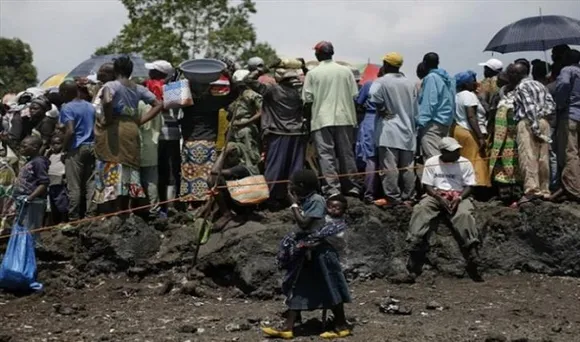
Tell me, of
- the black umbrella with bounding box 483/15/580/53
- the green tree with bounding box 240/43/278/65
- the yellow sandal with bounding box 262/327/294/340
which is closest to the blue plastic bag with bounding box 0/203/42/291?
the yellow sandal with bounding box 262/327/294/340

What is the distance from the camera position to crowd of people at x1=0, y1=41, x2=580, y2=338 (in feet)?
33.9

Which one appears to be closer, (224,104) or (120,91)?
(120,91)

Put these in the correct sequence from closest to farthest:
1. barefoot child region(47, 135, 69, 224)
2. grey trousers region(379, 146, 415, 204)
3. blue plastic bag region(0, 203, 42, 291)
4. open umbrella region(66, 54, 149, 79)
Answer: blue plastic bag region(0, 203, 42, 291) < grey trousers region(379, 146, 415, 204) < barefoot child region(47, 135, 69, 224) < open umbrella region(66, 54, 149, 79)

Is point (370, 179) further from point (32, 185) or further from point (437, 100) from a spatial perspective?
point (32, 185)

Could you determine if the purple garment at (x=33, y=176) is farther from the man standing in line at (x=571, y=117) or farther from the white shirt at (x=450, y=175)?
the man standing in line at (x=571, y=117)

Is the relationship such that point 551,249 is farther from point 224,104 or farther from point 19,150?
point 19,150

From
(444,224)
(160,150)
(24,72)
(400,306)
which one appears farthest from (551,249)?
(24,72)

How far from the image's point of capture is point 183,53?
27.2m

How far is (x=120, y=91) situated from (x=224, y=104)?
4.47 ft

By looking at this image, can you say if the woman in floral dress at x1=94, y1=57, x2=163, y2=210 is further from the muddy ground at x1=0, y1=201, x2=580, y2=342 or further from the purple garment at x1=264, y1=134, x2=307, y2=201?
the purple garment at x1=264, y1=134, x2=307, y2=201

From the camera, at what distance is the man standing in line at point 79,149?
35.1ft

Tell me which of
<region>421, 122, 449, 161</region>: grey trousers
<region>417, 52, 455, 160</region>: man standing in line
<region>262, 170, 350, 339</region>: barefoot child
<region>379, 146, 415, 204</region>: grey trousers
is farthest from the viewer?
<region>421, 122, 449, 161</region>: grey trousers

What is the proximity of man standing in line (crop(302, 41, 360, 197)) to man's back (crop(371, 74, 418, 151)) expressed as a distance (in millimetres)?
310

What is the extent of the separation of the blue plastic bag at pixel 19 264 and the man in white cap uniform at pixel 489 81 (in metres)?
5.55
